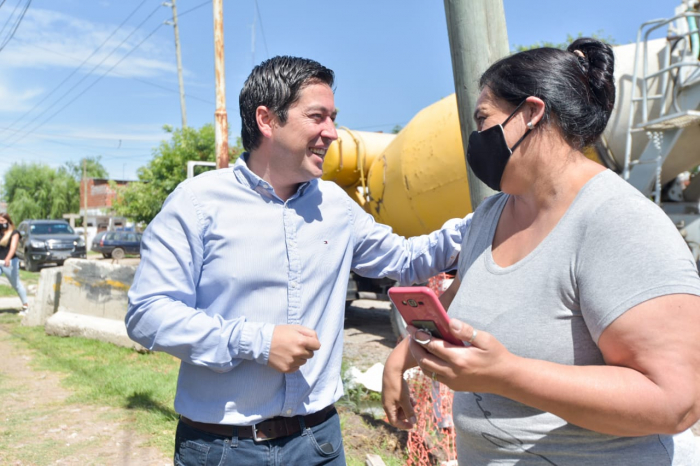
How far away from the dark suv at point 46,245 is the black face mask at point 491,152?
22.8 m

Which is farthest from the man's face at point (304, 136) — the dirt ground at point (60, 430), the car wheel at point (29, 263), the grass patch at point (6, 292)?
the car wheel at point (29, 263)

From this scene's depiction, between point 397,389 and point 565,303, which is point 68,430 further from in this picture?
point 565,303

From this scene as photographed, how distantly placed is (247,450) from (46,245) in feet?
75.3

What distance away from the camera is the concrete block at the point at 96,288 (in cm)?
826

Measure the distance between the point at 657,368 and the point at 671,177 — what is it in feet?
15.1

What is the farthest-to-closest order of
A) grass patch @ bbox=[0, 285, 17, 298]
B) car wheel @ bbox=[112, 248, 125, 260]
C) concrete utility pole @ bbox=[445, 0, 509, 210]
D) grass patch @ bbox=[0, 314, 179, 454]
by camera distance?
car wheel @ bbox=[112, 248, 125, 260] → grass patch @ bbox=[0, 285, 17, 298] → grass patch @ bbox=[0, 314, 179, 454] → concrete utility pole @ bbox=[445, 0, 509, 210]

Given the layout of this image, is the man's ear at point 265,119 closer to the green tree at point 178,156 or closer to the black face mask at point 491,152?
the black face mask at point 491,152

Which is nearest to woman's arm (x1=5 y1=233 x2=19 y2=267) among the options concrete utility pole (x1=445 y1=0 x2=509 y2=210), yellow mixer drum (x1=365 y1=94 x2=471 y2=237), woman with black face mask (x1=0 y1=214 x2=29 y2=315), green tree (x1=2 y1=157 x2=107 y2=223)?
woman with black face mask (x1=0 y1=214 x2=29 y2=315)

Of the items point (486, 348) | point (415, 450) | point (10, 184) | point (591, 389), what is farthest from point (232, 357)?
point (10, 184)

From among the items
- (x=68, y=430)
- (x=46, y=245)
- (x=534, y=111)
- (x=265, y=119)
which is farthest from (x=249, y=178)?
(x=46, y=245)

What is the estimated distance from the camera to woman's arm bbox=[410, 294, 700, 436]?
1262 mm

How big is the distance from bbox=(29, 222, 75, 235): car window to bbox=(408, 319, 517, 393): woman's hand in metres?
24.7

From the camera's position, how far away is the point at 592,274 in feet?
4.54

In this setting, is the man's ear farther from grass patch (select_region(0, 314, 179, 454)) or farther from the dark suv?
the dark suv
